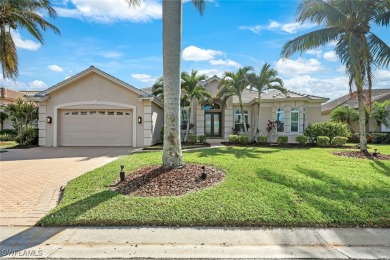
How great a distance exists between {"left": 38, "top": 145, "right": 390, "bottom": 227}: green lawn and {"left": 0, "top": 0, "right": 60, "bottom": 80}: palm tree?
11976mm

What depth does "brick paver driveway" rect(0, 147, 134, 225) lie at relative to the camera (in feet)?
17.6

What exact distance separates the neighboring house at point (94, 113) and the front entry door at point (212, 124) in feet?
22.5

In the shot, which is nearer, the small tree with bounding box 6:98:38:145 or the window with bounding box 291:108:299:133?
the small tree with bounding box 6:98:38:145

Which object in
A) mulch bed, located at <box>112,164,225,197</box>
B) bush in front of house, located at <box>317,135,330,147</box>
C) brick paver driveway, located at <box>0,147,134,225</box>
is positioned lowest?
brick paver driveway, located at <box>0,147,134,225</box>

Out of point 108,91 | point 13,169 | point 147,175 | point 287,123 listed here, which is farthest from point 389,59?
point 13,169

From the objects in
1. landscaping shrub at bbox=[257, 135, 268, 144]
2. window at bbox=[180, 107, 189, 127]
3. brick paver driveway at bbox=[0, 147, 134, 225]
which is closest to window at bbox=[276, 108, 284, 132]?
landscaping shrub at bbox=[257, 135, 268, 144]

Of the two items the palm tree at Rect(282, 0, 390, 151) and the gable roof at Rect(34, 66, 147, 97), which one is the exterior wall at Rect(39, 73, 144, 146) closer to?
the gable roof at Rect(34, 66, 147, 97)

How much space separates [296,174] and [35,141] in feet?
59.8

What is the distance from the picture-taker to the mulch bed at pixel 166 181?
6.12 meters

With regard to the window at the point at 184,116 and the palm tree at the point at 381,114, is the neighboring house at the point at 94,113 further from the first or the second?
the palm tree at the point at 381,114

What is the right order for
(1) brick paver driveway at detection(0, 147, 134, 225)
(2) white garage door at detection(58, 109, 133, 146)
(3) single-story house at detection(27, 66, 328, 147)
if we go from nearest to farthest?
(1) brick paver driveway at detection(0, 147, 134, 225), (3) single-story house at detection(27, 66, 328, 147), (2) white garage door at detection(58, 109, 133, 146)

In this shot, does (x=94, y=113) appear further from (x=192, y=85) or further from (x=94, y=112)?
(x=192, y=85)

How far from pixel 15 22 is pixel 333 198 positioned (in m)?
18.9

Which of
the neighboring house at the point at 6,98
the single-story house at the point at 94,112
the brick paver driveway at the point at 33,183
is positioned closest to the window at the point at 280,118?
the single-story house at the point at 94,112
